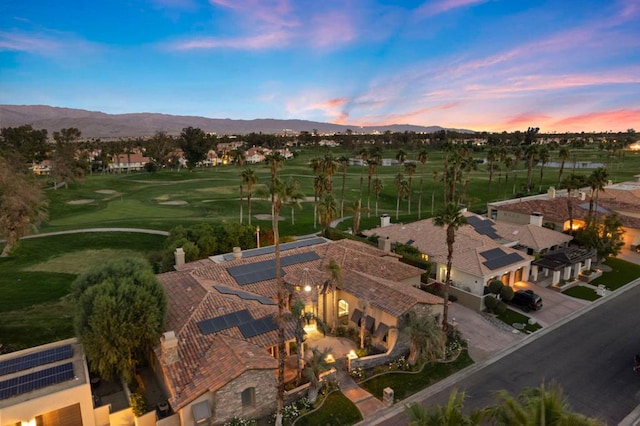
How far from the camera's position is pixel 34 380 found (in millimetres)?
18156

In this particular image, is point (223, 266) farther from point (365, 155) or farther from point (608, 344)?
point (365, 155)

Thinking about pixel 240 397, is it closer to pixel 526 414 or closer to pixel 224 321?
pixel 224 321

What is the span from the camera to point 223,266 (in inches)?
1211

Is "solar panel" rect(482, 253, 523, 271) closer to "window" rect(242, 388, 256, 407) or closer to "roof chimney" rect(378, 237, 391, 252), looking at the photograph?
"roof chimney" rect(378, 237, 391, 252)

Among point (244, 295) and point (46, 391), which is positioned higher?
point (244, 295)

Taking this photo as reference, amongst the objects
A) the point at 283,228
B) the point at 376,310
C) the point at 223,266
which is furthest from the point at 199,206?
the point at 376,310

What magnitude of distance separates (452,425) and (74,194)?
8891cm

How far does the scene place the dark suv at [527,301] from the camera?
32544mm

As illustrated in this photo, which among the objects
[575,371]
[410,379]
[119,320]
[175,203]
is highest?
[119,320]

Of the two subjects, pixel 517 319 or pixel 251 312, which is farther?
pixel 517 319

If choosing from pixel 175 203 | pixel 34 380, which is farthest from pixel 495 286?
pixel 175 203

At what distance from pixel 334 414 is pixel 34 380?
1475 centimetres

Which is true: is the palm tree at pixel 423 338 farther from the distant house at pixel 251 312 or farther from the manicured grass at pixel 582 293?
the manicured grass at pixel 582 293

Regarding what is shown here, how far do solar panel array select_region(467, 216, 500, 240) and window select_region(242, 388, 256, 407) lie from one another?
33553mm
